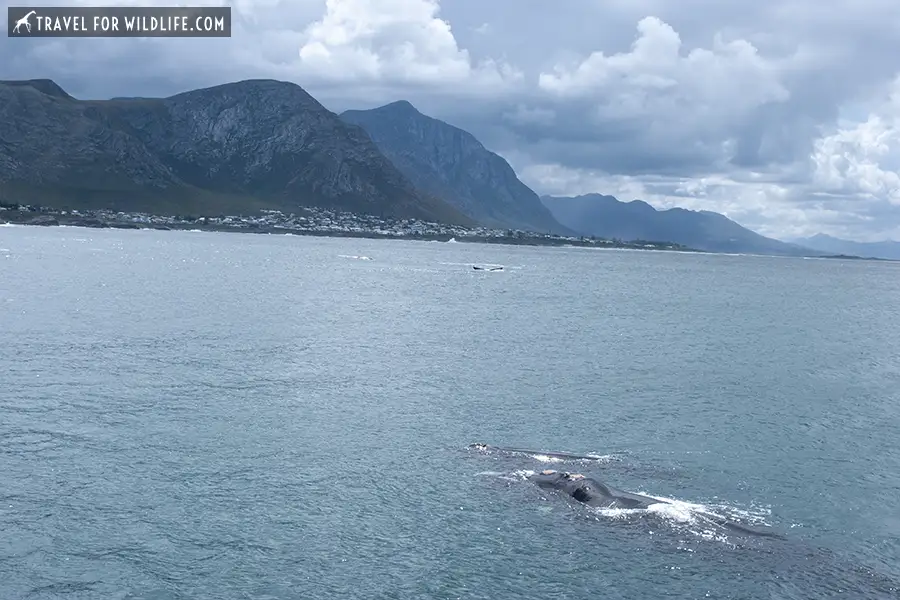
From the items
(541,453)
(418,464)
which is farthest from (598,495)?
(418,464)

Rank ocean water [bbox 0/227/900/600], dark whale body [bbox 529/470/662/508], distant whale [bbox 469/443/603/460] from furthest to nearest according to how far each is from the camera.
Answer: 1. distant whale [bbox 469/443/603/460]
2. dark whale body [bbox 529/470/662/508]
3. ocean water [bbox 0/227/900/600]

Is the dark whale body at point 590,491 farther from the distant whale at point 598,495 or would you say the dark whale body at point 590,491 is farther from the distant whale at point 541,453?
the distant whale at point 541,453

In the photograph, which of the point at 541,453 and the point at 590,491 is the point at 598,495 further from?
the point at 541,453

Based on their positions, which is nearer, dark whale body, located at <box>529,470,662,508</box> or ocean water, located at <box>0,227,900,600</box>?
ocean water, located at <box>0,227,900,600</box>

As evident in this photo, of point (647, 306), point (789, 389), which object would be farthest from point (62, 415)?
point (647, 306)

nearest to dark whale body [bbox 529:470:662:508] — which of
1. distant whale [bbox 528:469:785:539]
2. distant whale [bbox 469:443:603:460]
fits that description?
distant whale [bbox 528:469:785:539]

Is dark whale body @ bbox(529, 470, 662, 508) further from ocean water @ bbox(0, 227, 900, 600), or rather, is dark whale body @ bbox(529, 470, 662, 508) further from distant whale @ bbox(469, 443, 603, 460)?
distant whale @ bbox(469, 443, 603, 460)

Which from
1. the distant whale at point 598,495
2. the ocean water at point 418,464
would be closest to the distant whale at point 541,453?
the ocean water at point 418,464

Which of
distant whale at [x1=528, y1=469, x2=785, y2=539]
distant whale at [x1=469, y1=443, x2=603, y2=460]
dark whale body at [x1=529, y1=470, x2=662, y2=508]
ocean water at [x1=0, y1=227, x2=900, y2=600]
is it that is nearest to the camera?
ocean water at [x1=0, y1=227, x2=900, y2=600]
